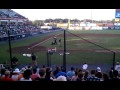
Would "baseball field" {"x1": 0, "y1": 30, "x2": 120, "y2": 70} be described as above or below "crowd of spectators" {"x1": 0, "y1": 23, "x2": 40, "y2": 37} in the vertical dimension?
below

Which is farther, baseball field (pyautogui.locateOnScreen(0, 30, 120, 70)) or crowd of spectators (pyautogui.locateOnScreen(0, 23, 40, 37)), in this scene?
crowd of spectators (pyautogui.locateOnScreen(0, 23, 40, 37))

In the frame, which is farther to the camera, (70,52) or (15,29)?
(15,29)

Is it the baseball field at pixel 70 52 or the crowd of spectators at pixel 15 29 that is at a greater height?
the crowd of spectators at pixel 15 29

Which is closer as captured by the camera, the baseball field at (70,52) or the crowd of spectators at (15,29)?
the baseball field at (70,52)

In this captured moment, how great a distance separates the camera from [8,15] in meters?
20.9

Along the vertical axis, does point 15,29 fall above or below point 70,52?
above
